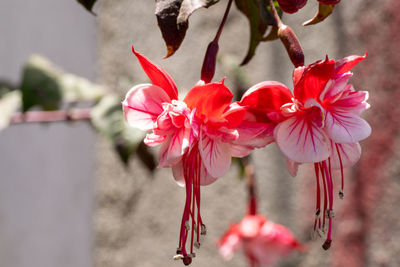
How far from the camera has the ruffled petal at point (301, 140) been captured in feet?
1.15

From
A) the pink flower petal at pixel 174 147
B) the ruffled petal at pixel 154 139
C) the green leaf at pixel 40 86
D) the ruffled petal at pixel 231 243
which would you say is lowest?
the ruffled petal at pixel 231 243

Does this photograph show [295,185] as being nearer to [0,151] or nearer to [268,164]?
[268,164]

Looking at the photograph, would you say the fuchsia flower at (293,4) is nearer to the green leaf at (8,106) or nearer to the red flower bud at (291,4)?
the red flower bud at (291,4)

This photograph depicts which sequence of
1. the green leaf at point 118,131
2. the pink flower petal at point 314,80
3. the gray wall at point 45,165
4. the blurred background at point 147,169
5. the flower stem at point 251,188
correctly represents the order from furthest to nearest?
Result: 1. the gray wall at point 45,165
2. the blurred background at point 147,169
3. the flower stem at point 251,188
4. the green leaf at point 118,131
5. the pink flower petal at point 314,80

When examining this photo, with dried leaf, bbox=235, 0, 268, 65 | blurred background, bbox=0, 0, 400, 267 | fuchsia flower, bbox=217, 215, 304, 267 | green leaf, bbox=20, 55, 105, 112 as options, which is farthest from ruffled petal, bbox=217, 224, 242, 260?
dried leaf, bbox=235, 0, 268, 65

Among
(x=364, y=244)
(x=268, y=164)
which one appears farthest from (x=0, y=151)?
(x=364, y=244)

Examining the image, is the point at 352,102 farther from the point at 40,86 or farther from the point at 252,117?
the point at 40,86

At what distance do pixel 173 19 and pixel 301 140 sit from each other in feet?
0.39

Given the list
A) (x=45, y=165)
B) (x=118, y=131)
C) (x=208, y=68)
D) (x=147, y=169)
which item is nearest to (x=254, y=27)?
(x=208, y=68)

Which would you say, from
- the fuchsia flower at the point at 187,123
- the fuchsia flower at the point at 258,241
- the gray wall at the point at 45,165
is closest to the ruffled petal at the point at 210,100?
the fuchsia flower at the point at 187,123

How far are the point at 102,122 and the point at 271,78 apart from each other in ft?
1.62

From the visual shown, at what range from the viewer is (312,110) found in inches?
14.4

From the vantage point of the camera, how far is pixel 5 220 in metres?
1.60

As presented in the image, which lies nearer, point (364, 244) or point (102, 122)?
point (102, 122)
